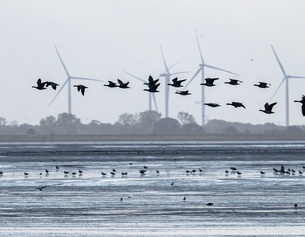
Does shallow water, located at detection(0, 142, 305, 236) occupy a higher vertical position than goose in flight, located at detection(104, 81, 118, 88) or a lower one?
lower

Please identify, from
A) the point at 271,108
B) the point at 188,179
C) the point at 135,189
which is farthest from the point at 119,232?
the point at 188,179

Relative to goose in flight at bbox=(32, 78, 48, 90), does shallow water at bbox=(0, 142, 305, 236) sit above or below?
below

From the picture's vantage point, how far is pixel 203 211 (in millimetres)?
40562

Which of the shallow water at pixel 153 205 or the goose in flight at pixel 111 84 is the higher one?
the goose in flight at pixel 111 84

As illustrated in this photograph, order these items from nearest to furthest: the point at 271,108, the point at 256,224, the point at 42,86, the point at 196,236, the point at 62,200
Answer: the point at 196,236 < the point at 256,224 < the point at 271,108 < the point at 42,86 < the point at 62,200

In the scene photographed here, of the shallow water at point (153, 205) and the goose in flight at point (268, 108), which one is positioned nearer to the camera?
the shallow water at point (153, 205)

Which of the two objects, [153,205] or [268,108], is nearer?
[268,108]

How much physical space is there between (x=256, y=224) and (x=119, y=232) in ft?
16.0

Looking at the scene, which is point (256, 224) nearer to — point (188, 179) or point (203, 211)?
point (203, 211)

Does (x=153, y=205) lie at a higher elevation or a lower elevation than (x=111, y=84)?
lower

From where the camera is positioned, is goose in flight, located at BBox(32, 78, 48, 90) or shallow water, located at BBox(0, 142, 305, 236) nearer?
shallow water, located at BBox(0, 142, 305, 236)

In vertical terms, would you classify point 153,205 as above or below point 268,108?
below

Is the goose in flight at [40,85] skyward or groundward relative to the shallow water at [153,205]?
skyward

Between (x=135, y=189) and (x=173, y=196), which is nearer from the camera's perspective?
(x=173, y=196)
